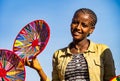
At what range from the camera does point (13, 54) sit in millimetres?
4285

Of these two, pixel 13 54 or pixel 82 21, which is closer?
pixel 82 21

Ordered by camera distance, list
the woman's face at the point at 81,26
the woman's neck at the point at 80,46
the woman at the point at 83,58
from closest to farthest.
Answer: the woman at the point at 83,58 → the woman's face at the point at 81,26 → the woman's neck at the point at 80,46

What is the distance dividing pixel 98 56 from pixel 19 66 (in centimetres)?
120

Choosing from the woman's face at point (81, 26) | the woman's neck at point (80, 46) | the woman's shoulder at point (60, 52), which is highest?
the woman's face at point (81, 26)

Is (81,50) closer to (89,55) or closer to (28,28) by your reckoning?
(89,55)

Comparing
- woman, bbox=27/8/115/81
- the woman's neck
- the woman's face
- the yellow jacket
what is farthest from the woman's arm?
the woman's face

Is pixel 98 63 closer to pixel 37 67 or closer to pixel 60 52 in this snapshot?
pixel 60 52

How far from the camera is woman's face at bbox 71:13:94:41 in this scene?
3.48 m

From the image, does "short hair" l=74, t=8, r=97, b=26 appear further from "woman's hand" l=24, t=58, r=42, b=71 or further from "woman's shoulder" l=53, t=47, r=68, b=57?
"woman's hand" l=24, t=58, r=42, b=71

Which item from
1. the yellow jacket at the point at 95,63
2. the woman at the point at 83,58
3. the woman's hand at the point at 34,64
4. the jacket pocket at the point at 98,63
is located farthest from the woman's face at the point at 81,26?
the woman's hand at the point at 34,64

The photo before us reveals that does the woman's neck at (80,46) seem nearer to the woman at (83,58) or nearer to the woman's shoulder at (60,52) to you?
the woman at (83,58)

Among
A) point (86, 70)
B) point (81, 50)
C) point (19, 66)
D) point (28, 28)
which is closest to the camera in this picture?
point (86, 70)

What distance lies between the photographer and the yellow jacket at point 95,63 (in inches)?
133

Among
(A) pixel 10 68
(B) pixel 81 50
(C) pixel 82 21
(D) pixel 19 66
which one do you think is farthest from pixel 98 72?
(A) pixel 10 68
